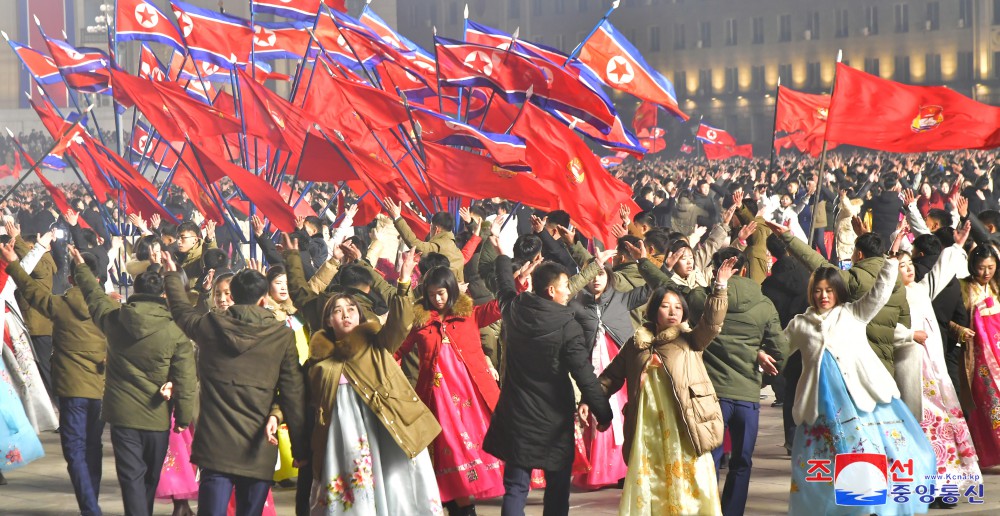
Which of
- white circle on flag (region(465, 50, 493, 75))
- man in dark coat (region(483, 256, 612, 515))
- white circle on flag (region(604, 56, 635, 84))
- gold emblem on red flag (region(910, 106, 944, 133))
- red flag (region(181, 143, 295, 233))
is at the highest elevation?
white circle on flag (region(604, 56, 635, 84))

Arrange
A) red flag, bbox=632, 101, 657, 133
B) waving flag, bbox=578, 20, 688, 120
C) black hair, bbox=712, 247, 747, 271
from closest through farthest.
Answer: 1. black hair, bbox=712, 247, 747, 271
2. waving flag, bbox=578, 20, 688, 120
3. red flag, bbox=632, 101, 657, 133

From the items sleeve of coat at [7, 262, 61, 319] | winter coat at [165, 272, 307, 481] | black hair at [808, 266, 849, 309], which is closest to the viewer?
winter coat at [165, 272, 307, 481]

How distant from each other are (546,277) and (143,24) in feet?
38.1

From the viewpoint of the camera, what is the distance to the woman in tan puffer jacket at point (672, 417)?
6.46 m

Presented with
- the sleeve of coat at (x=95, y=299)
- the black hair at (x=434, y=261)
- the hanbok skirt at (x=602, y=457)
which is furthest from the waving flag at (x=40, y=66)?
the hanbok skirt at (x=602, y=457)

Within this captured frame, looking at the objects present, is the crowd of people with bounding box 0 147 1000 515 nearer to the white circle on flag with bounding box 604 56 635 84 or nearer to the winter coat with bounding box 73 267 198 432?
the winter coat with bounding box 73 267 198 432

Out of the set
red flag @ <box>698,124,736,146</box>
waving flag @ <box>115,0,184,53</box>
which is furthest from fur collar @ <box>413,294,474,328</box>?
red flag @ <box>698,124,736,146</box>

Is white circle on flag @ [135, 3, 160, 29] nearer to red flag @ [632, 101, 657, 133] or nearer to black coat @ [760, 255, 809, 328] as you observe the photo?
black coat @ [760, 255, 809, 328]

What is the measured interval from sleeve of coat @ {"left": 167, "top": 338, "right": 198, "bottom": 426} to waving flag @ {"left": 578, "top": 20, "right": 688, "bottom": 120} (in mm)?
9793

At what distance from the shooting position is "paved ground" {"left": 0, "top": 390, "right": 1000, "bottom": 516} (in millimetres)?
7781

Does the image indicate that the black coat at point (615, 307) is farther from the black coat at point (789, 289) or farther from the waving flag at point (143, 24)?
the waving flag at point (143, 24)

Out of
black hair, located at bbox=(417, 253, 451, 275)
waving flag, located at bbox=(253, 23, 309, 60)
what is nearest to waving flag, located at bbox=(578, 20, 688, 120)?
waving flag, located at bbox=(253, 23, 309, 60)

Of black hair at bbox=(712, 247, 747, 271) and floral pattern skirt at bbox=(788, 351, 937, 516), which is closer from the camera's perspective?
black hair at bbox=(712, 247, 747, 271)

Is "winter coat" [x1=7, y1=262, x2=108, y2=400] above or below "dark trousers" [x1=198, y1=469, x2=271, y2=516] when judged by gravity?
above
